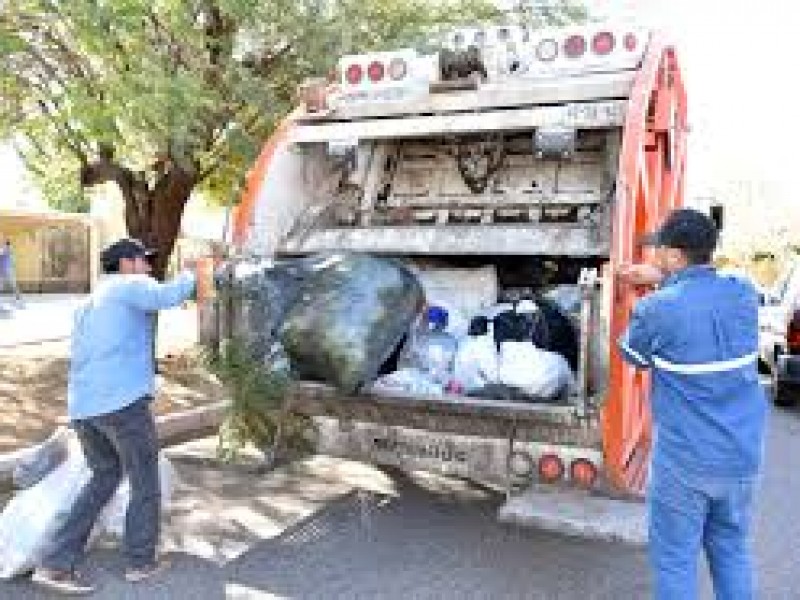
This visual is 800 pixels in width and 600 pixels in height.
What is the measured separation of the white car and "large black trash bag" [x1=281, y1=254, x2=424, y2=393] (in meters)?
3.99

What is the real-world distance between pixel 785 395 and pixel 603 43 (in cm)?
517

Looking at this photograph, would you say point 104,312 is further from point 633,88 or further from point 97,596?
point 633,88

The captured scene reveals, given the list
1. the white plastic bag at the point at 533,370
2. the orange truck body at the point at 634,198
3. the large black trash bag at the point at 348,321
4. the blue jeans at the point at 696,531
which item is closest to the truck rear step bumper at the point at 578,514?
the orange truck body at the point at 634,198

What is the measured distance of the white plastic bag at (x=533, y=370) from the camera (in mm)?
4438

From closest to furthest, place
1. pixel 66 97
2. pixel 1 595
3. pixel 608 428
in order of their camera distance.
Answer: pixel 1 595 < pixel 608 428 < pixel 66 97

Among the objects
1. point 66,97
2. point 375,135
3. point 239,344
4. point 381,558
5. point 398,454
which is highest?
point 66,97

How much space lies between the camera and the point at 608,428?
4.14 meters

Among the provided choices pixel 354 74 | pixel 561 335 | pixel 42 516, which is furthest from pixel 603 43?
pixel 42 516

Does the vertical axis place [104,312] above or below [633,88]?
below

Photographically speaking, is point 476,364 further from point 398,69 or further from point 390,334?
point 398,69

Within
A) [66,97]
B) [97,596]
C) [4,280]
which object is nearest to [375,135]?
[97,596]

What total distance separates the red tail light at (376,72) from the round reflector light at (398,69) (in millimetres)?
54

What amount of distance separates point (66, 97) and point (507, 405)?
454 cm

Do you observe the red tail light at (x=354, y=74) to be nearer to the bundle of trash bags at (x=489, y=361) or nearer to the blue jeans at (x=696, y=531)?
the bundle of trash bags at (x=489, y=361)
